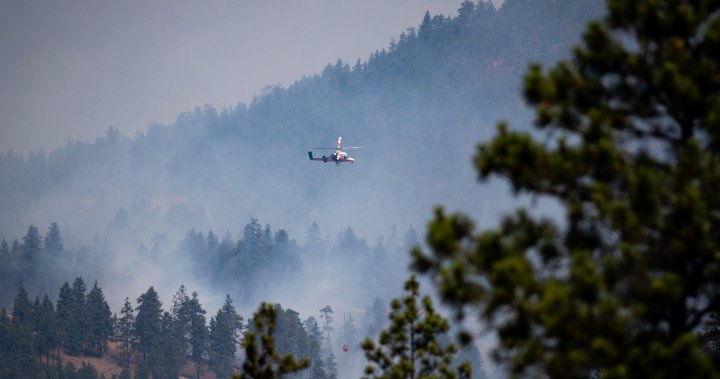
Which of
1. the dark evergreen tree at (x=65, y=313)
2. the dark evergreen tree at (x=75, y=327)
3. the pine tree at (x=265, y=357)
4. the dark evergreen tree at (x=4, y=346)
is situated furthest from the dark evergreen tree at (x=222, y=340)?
the pine tree at (x=265, y=357)

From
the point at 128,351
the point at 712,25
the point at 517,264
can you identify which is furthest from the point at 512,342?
the point at 128,351

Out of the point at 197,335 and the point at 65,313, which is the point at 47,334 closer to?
the point at 65,313

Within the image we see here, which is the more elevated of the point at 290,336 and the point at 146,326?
the point at 146,326

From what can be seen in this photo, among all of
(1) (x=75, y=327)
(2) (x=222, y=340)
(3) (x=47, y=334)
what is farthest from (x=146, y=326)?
(3) (x=47, y=334)

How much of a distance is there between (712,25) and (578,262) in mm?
5887

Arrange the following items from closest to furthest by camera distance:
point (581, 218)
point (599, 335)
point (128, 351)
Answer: point (599, 335)
point (581, 218)
point (128, 351)

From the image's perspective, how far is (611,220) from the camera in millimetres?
18562

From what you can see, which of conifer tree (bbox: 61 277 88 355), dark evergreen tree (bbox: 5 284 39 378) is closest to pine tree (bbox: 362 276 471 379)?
dark evergreen tree (bbox: 5 284 39 378)

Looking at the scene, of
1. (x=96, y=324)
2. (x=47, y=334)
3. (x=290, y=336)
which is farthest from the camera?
(x=96, y=324)

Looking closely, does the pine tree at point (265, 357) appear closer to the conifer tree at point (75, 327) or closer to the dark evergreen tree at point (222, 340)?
the dark evergreen tree at point (222, 340)

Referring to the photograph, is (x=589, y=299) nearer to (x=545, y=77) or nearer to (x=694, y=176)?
(x=694, y=176)

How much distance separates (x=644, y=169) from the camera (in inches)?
727

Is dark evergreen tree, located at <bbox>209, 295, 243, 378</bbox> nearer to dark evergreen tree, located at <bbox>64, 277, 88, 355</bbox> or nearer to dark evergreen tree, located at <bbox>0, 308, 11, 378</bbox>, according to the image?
dark evergreen tree, located at <bbox>64, 277, 88, 355</bbox>

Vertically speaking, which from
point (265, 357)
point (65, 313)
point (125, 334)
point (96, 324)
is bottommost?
point (265, 357)
